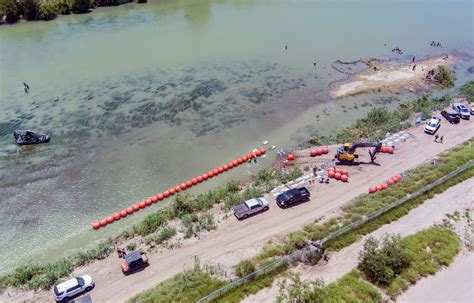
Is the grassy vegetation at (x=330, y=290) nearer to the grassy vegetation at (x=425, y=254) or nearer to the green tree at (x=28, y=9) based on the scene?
the grassy vegetation at (x=425, y=254)

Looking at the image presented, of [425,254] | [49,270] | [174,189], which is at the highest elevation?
[174,189]

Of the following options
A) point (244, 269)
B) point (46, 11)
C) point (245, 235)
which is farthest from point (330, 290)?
point (46, 11)

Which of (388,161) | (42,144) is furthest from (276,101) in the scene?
(42,144)

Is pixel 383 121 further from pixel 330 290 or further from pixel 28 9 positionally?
pixel 28 9

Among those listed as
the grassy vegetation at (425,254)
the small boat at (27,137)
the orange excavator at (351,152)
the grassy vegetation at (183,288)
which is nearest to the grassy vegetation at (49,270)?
the grassy vegetation at (183,288)

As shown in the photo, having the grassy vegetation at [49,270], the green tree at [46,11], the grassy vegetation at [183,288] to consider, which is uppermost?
the green tree at [46,11]

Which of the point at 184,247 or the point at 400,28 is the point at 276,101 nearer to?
the point at 184,247

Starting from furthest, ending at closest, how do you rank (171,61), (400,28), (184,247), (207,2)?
(207,2) < (400,28) < (171,61) < (184,247)
